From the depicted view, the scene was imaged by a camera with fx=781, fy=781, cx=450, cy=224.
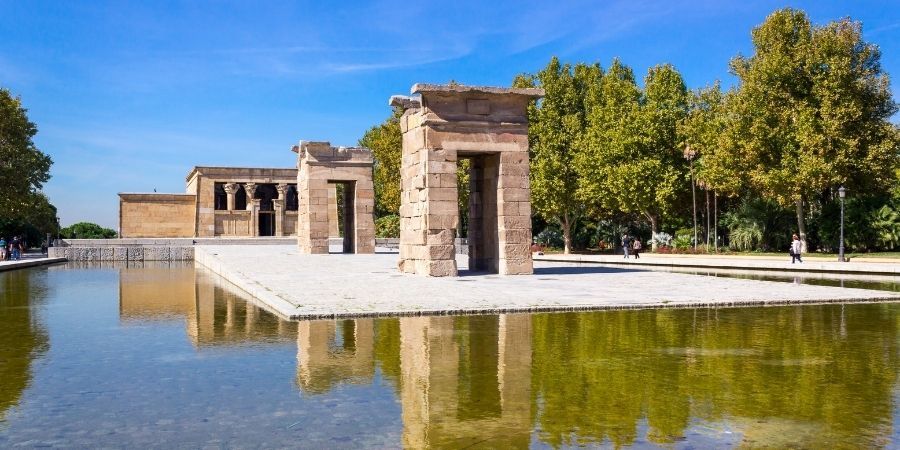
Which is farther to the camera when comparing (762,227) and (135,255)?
(762,227)

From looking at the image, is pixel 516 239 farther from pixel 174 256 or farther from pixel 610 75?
pixel 610 75

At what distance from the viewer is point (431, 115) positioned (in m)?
19.8

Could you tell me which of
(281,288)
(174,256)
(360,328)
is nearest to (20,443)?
(360,328)

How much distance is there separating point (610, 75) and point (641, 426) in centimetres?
4110

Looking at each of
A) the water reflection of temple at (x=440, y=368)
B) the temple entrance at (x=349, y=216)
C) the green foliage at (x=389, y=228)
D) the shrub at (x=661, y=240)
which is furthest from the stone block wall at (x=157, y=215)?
the water reflection of temple at (x=440, y=368)

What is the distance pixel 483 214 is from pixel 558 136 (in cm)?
2248

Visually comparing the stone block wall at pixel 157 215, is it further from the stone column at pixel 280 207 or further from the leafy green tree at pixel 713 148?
the leafy green tree at pixel 713 148

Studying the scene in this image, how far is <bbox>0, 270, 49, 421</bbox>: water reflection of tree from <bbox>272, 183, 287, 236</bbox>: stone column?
44.0 meters

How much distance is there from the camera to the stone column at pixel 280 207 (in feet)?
206

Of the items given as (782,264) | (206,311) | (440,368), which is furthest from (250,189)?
(440,368)

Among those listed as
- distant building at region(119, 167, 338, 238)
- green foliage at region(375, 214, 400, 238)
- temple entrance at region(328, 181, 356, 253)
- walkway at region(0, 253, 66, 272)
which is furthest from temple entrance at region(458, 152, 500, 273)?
distant building at region(119, 167, 338, 238)

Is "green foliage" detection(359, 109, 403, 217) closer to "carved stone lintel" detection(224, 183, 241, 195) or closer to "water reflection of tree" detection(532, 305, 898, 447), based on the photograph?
"carved stone lintel" detection(224, 183, 241, 195)

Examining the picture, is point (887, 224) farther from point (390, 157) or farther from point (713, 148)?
point (390, 157)

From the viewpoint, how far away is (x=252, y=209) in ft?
205
